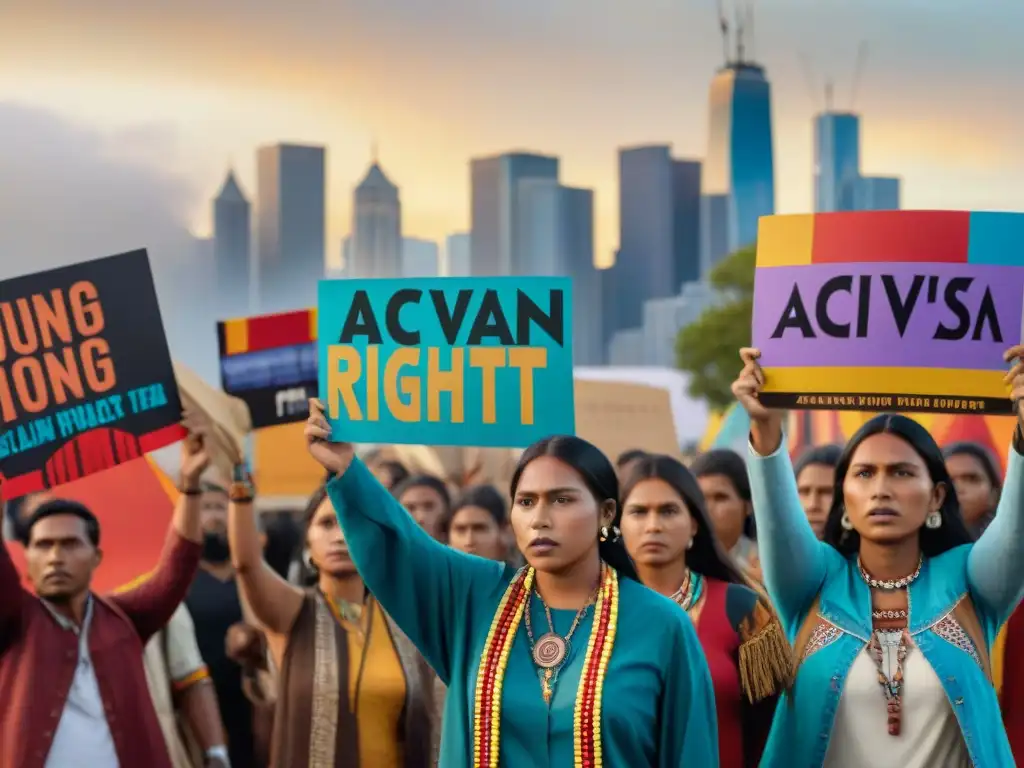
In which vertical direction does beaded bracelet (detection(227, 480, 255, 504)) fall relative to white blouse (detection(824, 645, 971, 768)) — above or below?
above

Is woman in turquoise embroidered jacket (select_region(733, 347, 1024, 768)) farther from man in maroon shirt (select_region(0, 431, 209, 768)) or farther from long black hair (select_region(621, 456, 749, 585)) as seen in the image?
man in maroon shirt (select_region(0, 431, 209, 768))

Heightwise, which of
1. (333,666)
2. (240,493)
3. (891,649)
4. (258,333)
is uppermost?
(258,333)

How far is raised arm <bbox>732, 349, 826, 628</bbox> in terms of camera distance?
5.32 metres

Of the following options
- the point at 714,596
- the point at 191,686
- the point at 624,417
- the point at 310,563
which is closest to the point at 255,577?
the point at 310,563

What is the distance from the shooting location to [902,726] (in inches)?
206

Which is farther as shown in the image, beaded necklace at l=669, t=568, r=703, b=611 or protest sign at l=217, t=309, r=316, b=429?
protest sign at l=217, t=309, r=316, b=429

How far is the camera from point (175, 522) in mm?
6672

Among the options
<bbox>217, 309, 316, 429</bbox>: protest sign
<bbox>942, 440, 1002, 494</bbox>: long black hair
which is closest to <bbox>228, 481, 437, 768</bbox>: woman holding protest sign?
<bbox>217, 309, 316, 429</bbox>: protest sign

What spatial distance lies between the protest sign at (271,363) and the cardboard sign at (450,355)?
Result: 2.28 metres

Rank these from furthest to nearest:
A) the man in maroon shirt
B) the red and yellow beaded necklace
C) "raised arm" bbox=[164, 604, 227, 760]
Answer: "raised arm" bbox=[164, 604, 227, 760] < the man in maroon shirt < the red and yellow beaded necklace

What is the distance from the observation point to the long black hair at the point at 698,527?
20.9 feet

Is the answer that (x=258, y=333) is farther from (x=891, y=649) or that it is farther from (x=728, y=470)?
(x=891, y=649)

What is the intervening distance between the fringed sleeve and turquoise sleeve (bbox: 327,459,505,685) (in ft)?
3.58

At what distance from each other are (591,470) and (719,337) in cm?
4604
